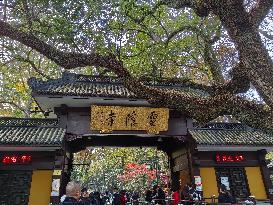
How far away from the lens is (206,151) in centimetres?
1526

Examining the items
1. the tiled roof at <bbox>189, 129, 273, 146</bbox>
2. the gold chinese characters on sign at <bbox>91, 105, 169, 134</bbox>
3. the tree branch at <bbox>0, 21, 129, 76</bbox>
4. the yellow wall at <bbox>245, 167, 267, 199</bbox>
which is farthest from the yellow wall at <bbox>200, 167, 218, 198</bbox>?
the tree branch at <bbox>0, 21, 129, 76</bbox>

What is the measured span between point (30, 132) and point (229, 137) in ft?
34.8

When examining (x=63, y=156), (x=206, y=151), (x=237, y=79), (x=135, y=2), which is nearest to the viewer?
(x=237, y=79)

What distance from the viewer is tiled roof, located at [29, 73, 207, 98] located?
43.5ft

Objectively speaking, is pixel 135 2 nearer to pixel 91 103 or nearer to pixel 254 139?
pixel 91 103

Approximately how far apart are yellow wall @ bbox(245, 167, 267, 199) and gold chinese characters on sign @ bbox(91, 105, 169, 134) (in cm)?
545

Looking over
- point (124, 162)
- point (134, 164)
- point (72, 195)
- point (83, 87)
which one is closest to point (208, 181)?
point (83, 87)

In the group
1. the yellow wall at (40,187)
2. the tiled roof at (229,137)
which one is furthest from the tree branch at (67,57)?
the tiled roof at (229,137)

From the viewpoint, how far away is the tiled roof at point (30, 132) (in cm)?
1266

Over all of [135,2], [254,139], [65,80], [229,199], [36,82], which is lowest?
[229,199]

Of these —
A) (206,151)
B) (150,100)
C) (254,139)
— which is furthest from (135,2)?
(254,139)

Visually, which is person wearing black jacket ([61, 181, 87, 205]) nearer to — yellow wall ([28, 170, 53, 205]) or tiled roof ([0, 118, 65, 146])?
tiled roof ([0, 118, 65, 146])

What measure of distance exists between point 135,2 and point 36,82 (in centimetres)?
604

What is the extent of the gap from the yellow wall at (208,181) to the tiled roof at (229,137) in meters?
1.69
